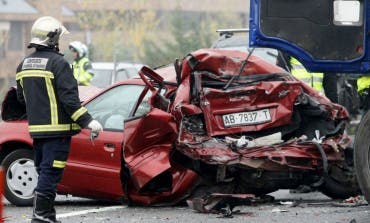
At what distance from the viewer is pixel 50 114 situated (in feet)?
26.2

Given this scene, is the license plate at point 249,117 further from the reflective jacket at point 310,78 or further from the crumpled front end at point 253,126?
the reflective jacket at point 310,78

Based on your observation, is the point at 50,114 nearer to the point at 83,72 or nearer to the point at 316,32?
the point at 316,32

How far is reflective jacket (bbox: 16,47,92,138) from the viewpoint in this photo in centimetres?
789

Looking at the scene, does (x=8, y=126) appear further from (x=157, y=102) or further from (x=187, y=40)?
(x=187, y=40)

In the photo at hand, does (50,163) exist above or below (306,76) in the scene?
above

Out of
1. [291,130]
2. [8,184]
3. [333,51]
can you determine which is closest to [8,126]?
[8,184]

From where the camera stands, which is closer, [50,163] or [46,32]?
[50,163]

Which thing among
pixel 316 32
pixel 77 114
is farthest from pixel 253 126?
pixel 77 114

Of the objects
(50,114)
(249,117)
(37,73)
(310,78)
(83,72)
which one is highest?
(37,73)

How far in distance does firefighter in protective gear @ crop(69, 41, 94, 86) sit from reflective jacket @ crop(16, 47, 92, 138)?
7900mm

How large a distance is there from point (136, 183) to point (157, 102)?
79 centimetres

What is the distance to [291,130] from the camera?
971 centimetres

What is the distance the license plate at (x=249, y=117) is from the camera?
9.52 m

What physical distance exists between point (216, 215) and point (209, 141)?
2.44 feet
